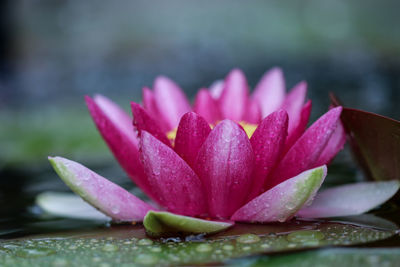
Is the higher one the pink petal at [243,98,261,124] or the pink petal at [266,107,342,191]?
the pink petal at [243,98,261,124]

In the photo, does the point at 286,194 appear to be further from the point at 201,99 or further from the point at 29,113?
the point at 29,113

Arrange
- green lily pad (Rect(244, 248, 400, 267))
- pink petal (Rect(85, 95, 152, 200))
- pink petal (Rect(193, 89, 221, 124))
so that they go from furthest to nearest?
pink petal (Rect(193, 89, 221, 124)) < pink petal (Rect(85, 95, 152, 200)) < green lily pad (Rect(244, 248, 400, 267))

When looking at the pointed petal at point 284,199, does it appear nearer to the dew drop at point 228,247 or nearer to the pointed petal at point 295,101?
the dew drop at point 228,247

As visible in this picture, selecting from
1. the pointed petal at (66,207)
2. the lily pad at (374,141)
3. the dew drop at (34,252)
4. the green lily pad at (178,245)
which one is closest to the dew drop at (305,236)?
the green lily pad at (178,245)

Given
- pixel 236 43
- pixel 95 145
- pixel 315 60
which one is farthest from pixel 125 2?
pixel 95 145

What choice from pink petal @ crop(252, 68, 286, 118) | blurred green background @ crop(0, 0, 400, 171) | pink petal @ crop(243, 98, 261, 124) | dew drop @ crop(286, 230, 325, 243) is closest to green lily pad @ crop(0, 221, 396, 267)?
dew drop @ crop(286, 230, 325, 243)

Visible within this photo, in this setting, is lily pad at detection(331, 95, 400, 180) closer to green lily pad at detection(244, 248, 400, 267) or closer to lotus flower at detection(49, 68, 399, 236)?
lotus flower at detection(49, 68, 399, 236)
